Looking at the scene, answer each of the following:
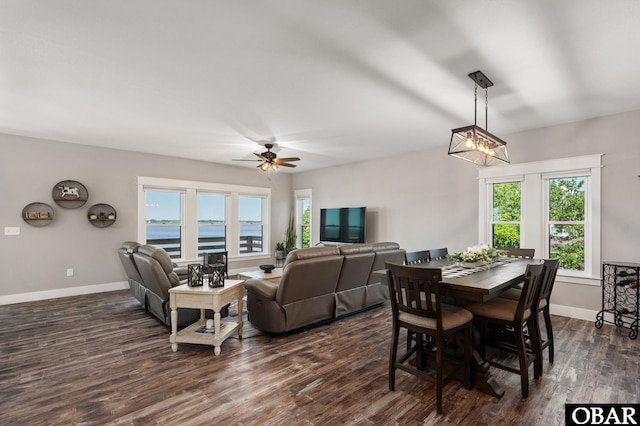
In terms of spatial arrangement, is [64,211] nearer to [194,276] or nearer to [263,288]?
[194,276]

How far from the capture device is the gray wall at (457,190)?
3932 mm

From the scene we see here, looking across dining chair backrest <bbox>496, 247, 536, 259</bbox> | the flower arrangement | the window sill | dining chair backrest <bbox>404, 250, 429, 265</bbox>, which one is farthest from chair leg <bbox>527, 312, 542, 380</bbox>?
the window sill

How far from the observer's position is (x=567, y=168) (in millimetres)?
4324

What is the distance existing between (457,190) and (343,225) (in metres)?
2.67

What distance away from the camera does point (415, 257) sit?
337 centimetres

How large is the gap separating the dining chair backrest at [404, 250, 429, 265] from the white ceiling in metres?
1.78

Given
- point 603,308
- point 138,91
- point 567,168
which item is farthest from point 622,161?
point 138,91

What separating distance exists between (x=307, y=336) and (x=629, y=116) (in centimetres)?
496

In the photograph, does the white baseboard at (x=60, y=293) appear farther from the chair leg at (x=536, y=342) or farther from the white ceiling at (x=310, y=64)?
the chair leg at (x=536, y=342)

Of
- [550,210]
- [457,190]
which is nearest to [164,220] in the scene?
[457,190]

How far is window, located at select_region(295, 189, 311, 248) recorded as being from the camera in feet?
28.1

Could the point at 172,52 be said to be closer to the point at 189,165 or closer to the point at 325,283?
the point at 325,283

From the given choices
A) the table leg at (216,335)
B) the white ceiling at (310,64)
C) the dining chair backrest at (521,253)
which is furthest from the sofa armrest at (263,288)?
the dining chair backrest at (521,253)

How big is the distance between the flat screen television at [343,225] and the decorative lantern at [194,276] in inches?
158
